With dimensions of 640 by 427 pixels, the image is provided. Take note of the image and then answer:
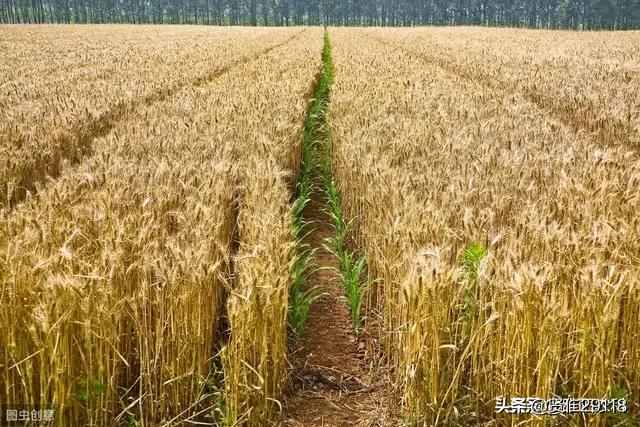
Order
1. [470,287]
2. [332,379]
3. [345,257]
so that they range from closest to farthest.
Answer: [470,287] < [332,379] < [345,257]

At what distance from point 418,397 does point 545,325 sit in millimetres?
682

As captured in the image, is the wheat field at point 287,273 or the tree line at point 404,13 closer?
the wheat field at point 287,273

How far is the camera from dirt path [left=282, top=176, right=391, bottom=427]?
3.16 metres

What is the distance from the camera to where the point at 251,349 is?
2.92 meters

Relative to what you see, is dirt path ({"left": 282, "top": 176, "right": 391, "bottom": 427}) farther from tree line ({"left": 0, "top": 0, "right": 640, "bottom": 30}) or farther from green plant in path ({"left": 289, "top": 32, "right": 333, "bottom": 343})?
tree line ({"left": 0, "top": 0, "right": 640, "bottom": 30})

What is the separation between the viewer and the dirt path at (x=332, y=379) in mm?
3160

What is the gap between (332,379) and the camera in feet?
Answer: 11.5

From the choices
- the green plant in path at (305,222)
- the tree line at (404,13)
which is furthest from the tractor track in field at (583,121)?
the tree line at (404,13)

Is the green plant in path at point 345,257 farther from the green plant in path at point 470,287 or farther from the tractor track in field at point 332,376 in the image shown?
the green plant in path at point 470,287

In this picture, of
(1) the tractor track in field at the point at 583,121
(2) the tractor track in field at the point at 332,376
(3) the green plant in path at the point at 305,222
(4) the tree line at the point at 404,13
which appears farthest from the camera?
(4) the tree line at the point at 404,13

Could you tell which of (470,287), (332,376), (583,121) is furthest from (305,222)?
(583,121)

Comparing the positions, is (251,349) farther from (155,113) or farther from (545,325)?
(155,113)

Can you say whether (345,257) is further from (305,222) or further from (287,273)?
(287,273)

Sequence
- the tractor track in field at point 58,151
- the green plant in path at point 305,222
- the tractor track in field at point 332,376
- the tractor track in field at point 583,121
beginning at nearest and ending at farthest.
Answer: the tractor track in field at point 332,376 < the green plant in path at point 305,222 < the tractor track in field at point 58,151 < the tractor track in field at point 583,121
